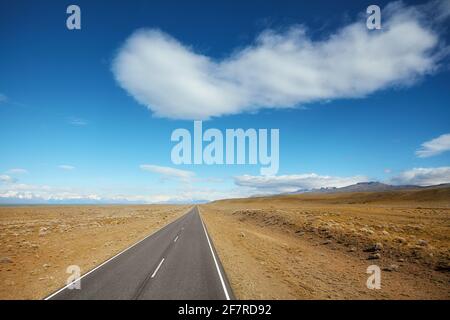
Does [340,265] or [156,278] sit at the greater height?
[156,278]

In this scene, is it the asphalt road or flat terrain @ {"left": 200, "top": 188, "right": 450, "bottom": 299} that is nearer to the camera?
the asphalt road

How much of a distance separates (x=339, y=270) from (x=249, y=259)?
202 inches

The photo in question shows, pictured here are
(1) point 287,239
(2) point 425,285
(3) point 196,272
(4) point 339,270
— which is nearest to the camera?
(2) point 425,285

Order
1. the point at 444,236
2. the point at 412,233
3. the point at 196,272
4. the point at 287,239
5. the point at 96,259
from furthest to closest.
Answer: the point at 287,239
the point at 412,233
the point at 444,236
the point at 96,259
the point at 196,272

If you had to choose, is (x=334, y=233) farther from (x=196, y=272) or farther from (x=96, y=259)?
(x=96, y=259)

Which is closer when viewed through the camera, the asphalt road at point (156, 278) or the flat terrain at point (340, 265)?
the asphalt road at point (156, 278)

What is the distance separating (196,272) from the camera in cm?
1346

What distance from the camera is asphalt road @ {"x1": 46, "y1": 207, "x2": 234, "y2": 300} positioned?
10.2 m

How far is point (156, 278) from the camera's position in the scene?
12188 mm

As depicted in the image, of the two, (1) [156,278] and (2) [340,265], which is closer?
(1) [156,278]

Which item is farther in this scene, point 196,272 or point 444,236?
point 444,236

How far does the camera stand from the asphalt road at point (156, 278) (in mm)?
10156
